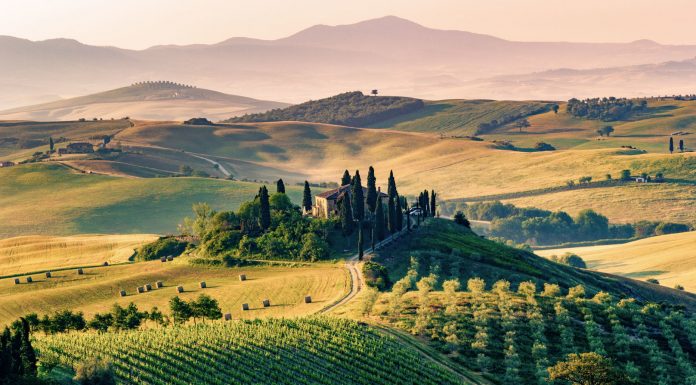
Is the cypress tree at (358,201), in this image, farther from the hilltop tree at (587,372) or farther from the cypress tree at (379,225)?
the hilltop tree at (587,372)

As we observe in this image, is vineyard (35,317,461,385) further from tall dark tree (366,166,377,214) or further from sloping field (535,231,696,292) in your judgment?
sloping field (535,231,696,292)

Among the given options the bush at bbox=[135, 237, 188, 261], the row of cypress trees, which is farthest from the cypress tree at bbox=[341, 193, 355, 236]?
the row of cypress trees

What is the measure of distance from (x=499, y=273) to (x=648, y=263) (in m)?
62.6

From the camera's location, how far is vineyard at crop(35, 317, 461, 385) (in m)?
61.8

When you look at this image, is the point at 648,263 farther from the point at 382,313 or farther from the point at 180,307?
the point at 180,307

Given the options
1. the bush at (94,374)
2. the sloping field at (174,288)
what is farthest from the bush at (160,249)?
the bush at (94,374)

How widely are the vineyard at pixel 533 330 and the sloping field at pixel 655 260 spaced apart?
52.3 m

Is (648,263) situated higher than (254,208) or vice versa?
(254,208)

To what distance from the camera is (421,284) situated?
9762 cm

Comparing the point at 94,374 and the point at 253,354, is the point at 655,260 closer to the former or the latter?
the point at 253,354

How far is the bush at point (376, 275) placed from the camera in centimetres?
10012

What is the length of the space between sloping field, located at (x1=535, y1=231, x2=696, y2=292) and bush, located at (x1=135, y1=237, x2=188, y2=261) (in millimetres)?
78062

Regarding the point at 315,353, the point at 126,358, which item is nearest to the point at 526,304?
the point at 315,353

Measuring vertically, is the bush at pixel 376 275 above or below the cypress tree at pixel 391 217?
below
